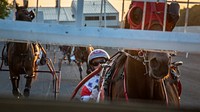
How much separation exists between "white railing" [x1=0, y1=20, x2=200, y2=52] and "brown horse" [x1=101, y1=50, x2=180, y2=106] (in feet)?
3.57

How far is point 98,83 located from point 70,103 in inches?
129

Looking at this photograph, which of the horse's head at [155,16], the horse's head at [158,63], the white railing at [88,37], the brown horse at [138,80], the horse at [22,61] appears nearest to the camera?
the white railing at [88,37]

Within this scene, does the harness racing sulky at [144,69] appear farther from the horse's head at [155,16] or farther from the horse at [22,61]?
the horse at [22,61]

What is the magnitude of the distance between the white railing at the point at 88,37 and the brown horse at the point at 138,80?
3.57ft

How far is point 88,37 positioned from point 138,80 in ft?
6.86

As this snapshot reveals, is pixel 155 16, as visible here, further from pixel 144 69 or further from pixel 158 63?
pixel 144 69

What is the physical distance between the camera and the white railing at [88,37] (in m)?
3.51

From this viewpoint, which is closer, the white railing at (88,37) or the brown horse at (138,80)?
the white railing at (88,37)

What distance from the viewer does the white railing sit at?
3.51 meters

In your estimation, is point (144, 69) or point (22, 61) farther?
point (22, 61)

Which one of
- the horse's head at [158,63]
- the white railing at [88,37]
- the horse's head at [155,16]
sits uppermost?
the horse's head at [155,16]

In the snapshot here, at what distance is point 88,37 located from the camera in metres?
3.53

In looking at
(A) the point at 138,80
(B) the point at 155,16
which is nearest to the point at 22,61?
(A) the point at 138,80

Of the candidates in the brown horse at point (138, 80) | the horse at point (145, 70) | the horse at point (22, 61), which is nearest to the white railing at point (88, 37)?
the horse at point (145, 70)
